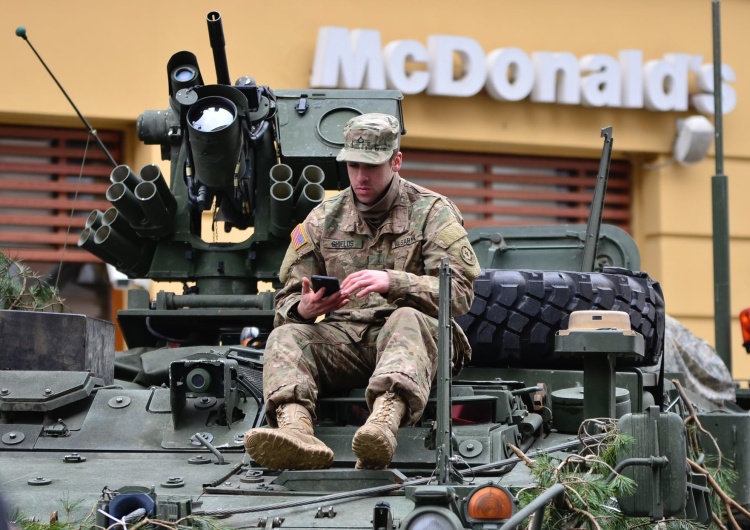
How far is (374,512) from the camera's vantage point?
4387 mm

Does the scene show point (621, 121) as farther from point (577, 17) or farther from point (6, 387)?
point (6, 387)

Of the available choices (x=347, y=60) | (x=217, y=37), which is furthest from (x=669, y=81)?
(x=217, y=37)

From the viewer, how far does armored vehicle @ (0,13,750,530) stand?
15.5ft

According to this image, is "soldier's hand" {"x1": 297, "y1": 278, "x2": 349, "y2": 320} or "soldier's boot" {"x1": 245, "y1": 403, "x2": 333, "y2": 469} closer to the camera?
"soldier's boot" {"x1": 245, "y1": 403, "x2": 333, "y2": 469}

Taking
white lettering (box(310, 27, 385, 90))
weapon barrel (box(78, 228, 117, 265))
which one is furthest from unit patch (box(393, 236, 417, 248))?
white lettering (box(310, 27, 385, 90))

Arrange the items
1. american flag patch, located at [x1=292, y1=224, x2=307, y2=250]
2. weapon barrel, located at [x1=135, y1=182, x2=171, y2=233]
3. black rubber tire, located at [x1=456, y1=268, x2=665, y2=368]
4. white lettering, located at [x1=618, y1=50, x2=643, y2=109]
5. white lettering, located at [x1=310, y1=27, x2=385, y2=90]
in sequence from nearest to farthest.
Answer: american flag patch, located at [x1=292, y1=224, x2=307, y2=250]
black rubber tire, located at [x1=456, y1=268, x2=665, y2=368]
weapon barrel, located at [x1=135, y1=182, x2=171, y2=233]
white lettering, located at [x1=310, y1=27, x2=385, y2=90]
white lettering, located at [x1=618, y1=50, x2=643, y2=109]

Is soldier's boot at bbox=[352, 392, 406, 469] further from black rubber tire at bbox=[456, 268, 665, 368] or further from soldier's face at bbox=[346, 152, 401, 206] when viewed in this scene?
black rubber tire at bbox=[456, 268, 665, 368]

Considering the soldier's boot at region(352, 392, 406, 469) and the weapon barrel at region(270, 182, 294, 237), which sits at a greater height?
the weapon barrel at region(270, 182, 294, 237)

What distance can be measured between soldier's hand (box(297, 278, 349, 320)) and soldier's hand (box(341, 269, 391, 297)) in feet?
0.25

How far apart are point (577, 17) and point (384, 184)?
8.82 m

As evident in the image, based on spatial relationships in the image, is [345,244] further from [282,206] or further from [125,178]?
[125,178]

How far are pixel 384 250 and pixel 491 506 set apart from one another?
1749 millimetres

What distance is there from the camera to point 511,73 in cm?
1382

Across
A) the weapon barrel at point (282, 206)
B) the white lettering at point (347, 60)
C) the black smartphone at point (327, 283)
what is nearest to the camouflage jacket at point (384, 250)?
the black smartphone at point (327, 283)
